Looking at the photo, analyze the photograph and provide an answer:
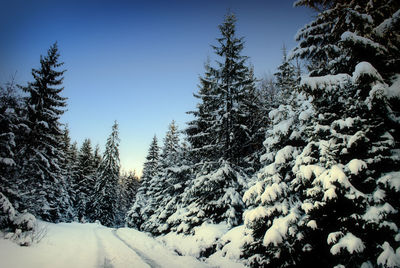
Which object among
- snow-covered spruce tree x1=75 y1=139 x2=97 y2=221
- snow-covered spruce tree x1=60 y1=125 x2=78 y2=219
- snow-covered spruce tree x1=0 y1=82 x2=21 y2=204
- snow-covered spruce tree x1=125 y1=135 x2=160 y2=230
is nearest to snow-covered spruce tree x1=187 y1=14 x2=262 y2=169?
snow-covered spruce tree x1=0 y1=82 x2=21 y2=204

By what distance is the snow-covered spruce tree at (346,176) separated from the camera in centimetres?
492

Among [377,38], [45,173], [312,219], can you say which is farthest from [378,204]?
[45,173]

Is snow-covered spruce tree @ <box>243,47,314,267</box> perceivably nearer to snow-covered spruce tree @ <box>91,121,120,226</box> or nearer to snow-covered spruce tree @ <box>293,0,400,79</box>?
snow-covered spruce tree @ <box>293,0,400,79</box>

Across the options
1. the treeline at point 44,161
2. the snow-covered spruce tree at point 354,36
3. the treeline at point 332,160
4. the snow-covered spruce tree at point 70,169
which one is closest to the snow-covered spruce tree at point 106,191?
the treeline at point 44,161

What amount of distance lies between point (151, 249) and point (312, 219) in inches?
360

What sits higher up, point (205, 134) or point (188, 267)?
point (205, 134)

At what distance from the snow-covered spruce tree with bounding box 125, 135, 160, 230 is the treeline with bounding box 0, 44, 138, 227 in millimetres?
6682

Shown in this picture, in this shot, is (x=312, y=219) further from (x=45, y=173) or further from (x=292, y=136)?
(x=45, y=173)

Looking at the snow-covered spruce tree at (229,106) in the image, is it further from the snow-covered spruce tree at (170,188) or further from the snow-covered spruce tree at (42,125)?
the snow-covered spruce tree at (42,125)

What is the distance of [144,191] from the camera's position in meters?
34.7

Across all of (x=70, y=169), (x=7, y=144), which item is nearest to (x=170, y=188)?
(x=7, y=144)

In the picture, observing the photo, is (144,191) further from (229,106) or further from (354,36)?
(354,36)

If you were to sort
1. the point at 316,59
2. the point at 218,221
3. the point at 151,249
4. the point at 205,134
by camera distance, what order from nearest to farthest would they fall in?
the point at 316,59 < the point at 151,249 < the point at 218,221 < the point at 205,134

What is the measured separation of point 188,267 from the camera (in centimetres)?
799
